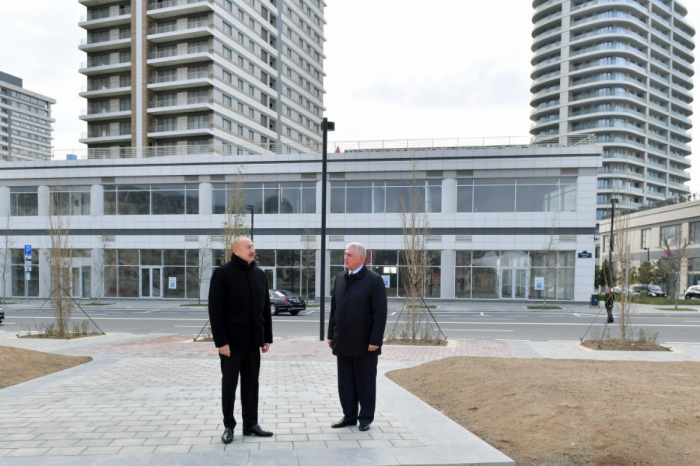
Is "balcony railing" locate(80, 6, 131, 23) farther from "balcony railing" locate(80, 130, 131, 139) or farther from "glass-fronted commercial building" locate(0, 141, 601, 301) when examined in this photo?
"glass-fronted commercial building" locate(0, 141, 601, 301)

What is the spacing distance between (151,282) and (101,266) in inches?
143

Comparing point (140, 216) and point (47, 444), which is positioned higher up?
point (140, 216)

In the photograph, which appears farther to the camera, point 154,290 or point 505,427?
point 154,290

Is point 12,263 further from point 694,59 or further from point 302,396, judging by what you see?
point 694,59

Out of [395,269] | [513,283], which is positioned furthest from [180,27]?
[513,283]

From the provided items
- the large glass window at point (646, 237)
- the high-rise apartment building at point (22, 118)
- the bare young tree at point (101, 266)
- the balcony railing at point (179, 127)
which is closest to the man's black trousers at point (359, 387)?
the bare young tree at point (101, 266)

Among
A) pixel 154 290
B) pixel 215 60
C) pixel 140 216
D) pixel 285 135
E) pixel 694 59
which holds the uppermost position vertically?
pixel 694 59

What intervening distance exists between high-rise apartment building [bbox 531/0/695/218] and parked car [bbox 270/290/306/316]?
219 ft

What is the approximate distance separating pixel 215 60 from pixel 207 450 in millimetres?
53543

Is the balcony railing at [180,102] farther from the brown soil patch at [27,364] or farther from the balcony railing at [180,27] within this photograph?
the brown soil patch at [27,364]

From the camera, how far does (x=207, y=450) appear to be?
4719 millimetres

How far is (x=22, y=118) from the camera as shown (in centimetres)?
13350

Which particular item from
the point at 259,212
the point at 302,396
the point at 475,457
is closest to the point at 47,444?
the point at 302,396

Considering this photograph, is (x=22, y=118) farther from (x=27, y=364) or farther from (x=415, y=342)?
(x=415, y=342)
